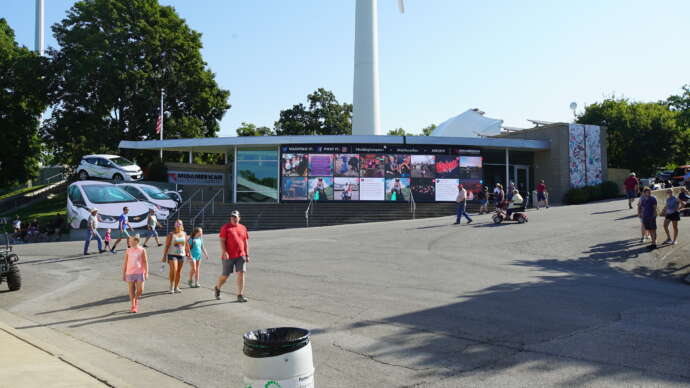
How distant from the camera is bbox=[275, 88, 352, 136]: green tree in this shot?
66.2 meters

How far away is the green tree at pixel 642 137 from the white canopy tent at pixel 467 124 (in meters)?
14.4

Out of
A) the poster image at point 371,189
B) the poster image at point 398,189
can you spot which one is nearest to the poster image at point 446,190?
the poster image at point 398,189

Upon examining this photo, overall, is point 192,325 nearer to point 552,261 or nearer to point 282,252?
point 282,252

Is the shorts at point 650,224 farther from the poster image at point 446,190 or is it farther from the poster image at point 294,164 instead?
the poster image at point 294,164

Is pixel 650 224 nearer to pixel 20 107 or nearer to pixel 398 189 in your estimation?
pixel 398 189

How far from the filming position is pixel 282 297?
31.9 feet

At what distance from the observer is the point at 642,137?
143ft

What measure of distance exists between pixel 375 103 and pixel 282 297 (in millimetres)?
31195

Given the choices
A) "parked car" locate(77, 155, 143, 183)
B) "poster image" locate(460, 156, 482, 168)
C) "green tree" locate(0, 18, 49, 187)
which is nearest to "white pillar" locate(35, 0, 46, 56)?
"green tree" locate(0, 18, 49, 187)

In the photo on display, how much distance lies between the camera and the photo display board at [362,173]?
3225 cm

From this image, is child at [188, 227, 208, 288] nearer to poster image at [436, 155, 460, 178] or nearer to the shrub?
poster image at [436, 155, 460, 178]

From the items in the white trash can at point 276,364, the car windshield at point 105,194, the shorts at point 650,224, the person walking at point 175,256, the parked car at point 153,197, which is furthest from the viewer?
the parked car at point 153,197

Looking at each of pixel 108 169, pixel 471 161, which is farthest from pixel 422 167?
pixel 108 169

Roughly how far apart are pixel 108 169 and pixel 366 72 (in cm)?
1940
